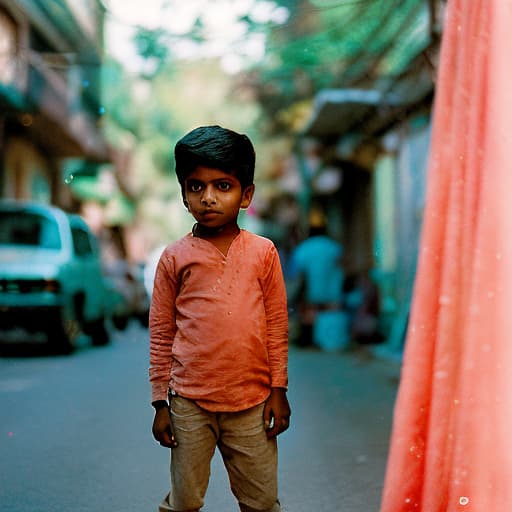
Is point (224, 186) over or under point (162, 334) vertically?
over

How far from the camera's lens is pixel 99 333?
11945 millimetres

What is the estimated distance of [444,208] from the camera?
2.36m

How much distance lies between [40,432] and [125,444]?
66cm

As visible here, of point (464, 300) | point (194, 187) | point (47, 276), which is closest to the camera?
point (464, 300)

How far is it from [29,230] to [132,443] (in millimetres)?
6513

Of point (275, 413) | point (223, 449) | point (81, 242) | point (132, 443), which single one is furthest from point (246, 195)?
point (81, 242)

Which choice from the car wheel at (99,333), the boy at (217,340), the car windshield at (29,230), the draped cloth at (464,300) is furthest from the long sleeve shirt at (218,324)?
the car wheel at (99,333)

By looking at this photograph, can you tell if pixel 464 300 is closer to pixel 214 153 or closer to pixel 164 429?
pixel 214 153

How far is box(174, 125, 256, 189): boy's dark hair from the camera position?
2.29m

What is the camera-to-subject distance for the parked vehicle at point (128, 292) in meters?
15.1

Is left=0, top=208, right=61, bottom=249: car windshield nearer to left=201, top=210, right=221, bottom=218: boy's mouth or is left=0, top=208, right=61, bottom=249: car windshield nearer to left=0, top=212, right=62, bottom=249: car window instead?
left=0, top=212, right=62, bottom=249: car window

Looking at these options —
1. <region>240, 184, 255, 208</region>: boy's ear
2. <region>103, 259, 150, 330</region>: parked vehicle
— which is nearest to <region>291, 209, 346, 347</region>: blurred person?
<region>103, 259, 150, 330</region>: parked vehicle

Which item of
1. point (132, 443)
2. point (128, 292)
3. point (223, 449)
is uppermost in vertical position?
point (223, 449)

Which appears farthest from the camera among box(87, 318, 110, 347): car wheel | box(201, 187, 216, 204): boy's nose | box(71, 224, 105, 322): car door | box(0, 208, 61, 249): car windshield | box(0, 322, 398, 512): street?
box(87, 318, 110, 347): car wheel
